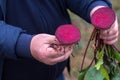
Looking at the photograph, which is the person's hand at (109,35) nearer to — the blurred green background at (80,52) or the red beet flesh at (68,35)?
the red beet flesh at (68,35)

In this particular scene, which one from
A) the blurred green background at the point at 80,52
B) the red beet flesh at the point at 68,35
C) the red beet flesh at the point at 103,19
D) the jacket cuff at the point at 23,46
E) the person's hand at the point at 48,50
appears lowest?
the blurred green background at the point at 80,52

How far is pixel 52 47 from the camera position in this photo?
1.77 m

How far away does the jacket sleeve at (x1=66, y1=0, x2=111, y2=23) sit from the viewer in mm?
2221

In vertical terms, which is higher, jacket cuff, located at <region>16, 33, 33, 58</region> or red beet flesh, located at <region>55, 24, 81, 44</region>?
red beet flesh, located at <region>55, 24, 81, 44</region>

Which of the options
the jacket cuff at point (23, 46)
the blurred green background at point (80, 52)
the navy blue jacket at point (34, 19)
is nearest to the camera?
the jacket cuff at point (23, 46)

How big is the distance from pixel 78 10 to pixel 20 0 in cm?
35

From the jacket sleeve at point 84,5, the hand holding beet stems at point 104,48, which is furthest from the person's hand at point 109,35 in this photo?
the jacket sleeve at point 84,5

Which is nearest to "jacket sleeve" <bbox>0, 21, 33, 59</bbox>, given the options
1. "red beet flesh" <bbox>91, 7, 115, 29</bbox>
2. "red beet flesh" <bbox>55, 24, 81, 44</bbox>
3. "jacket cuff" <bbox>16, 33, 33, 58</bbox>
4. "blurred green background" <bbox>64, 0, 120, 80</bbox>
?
"jacket cuff" <bbox>16, 33, 33, 58</bbox>

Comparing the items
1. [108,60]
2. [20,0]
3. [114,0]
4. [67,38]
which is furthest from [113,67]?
[114,0]

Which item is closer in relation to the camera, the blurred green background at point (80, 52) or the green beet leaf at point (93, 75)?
the green beet leaf at point (93, 75)

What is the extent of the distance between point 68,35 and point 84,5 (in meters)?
0.55

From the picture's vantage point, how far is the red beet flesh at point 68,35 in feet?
5.70

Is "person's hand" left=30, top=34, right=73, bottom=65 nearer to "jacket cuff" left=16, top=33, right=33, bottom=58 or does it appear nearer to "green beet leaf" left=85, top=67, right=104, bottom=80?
"jacket cuff" left=16, top=33, right=33, bottom=58

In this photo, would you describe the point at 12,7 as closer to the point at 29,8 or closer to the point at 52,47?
the point at 29,8
